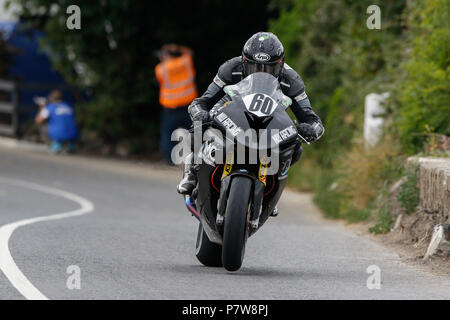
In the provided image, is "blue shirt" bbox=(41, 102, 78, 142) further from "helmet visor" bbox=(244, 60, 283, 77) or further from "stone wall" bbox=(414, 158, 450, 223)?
"helmet visor" bbox=(244, 60, 283, 77)

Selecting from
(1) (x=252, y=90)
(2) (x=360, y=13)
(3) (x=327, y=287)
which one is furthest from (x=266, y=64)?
(2) (x=360, y=13)

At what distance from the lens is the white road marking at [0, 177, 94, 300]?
707 centimetres

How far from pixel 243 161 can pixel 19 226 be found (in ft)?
12.9

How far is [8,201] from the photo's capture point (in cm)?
1489

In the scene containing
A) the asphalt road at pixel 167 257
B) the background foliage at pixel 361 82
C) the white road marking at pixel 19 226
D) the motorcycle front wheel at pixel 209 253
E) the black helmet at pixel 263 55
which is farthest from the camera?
the background foliage at pixel 361 82

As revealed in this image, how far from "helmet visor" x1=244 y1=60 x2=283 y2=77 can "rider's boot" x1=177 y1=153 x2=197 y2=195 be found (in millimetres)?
904

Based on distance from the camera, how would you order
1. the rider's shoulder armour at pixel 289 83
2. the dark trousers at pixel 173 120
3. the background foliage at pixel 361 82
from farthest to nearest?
the dark trousers at pixel 173 120
the background foliage at pixel 361 82
the rider's shoulder armour at pixel 289 83

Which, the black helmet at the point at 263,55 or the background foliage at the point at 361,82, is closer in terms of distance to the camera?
the black helmet at the point at 263,55

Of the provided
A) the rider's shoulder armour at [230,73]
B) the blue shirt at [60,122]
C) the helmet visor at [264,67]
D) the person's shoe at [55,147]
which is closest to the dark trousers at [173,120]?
the blue shirt at [60,122]

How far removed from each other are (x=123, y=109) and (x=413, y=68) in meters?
12.4

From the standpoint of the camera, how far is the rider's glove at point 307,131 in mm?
8320

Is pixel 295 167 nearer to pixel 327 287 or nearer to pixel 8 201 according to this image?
pixel 8 201

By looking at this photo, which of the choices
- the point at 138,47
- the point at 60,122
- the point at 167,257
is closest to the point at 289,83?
the point at 167,257

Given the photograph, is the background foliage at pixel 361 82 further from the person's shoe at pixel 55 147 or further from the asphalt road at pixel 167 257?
the person's shoe at pixel 55 147
